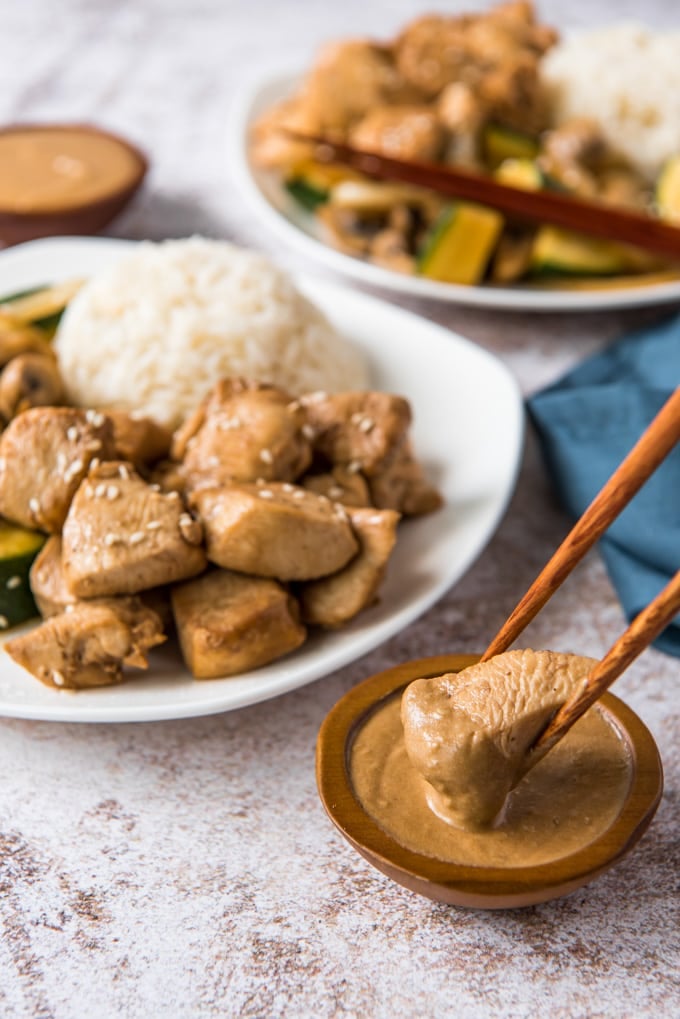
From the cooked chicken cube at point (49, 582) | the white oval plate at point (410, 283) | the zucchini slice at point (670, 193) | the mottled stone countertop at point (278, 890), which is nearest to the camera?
the mottled stone countertop at point (278, 890)

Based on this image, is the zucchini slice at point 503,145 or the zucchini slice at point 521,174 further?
the zucchini slice at point 503,145

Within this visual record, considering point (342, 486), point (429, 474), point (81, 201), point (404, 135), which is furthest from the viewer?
point (404, 135)

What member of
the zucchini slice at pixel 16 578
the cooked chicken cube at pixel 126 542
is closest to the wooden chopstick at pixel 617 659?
the cooked chicken cube at pixel 126 542

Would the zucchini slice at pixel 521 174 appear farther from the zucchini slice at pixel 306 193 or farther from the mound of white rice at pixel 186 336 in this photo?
the mound of white rice at pixel 186 336

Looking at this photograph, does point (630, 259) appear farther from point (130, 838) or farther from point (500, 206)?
point (130, 838)

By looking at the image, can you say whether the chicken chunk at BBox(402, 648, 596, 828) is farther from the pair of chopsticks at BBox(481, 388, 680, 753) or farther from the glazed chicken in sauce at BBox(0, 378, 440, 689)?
the glazed chicken in sauce at BBox(0, 378, 440, 689)

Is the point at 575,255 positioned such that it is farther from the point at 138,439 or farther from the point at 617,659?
the point at 617,659

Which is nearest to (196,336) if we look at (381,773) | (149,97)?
(381,773)

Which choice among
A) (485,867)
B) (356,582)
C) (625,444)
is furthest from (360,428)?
(485,867)
